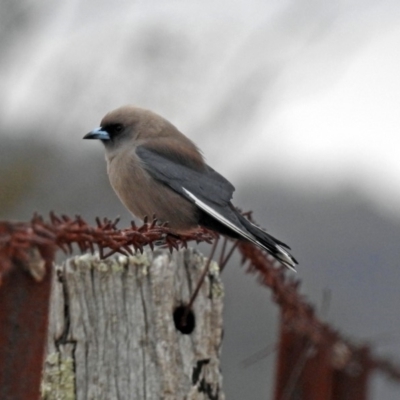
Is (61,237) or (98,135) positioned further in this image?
(98,135)

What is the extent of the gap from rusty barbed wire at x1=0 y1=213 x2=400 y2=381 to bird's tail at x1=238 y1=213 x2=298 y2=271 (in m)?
0.21

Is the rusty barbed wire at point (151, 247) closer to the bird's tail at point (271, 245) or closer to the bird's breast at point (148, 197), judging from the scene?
the bird's tail at point (271, 245)

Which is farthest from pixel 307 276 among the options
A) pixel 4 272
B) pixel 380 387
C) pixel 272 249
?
pixel 4 272

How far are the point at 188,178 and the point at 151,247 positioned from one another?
7.55 ft

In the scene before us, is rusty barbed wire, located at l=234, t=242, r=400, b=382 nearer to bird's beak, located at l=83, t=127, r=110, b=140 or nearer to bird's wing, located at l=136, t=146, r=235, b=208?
bird's wing, located at l=136, t=146, r=235, b=208

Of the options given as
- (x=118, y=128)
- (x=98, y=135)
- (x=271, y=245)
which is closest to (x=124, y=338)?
(x=271, y=245)

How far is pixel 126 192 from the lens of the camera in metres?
5.64

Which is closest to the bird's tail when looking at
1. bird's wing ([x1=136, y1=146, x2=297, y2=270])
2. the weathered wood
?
bird's wing ([x1=136, y1=146, x2=297, y2=270])

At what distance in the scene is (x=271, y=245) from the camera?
188 inches

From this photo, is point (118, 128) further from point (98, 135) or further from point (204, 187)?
point (204, 187)

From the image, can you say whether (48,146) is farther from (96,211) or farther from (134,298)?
(134,298)

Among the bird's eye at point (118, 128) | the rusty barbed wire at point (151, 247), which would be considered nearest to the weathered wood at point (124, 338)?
the rusty barbed wire at point (151, 247)

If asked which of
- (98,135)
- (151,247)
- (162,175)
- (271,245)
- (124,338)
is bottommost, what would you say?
→ (124,338)

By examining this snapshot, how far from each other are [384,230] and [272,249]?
8093 mm
